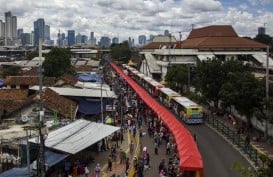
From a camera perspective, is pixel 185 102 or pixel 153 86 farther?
pixel 153 86

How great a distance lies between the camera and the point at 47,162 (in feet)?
81.6

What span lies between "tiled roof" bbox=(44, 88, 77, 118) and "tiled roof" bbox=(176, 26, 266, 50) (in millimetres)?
51331

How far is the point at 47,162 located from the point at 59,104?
1548cm

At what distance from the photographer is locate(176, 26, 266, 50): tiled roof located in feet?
294

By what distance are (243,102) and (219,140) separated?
3853mm

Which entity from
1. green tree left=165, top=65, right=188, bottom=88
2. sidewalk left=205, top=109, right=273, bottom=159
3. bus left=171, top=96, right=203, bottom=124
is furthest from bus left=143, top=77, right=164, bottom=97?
sidewalk left=205, top=109, right=273, bottom=159

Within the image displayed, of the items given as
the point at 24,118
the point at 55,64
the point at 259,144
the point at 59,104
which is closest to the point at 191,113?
the point at 259,144

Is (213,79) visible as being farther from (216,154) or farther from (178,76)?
(178,76)

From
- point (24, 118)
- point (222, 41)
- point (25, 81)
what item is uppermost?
point (222, 41)

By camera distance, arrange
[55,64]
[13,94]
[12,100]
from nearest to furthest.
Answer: [12,100] → [13,94] → [55,64]

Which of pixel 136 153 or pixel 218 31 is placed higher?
pixel 218 31

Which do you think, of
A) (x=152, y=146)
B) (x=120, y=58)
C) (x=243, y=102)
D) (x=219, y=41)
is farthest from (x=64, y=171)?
(x=120, y=58)

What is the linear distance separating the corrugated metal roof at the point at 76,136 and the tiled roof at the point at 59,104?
465 cm

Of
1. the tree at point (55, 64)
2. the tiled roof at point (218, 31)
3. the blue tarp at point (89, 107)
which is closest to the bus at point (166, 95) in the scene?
the blue tarp at point (89, 107)
